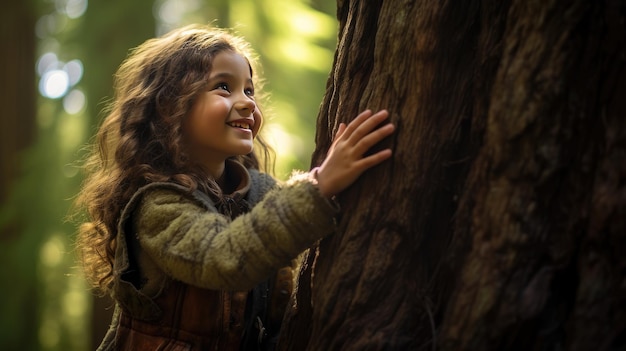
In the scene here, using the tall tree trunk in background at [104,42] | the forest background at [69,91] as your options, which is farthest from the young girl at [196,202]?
the tall tree trunk in background at [104,42]

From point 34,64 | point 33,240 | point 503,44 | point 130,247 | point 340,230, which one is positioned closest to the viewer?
point 503,44

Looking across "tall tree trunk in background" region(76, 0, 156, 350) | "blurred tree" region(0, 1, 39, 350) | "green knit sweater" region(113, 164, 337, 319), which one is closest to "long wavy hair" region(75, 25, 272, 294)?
"green knit sweater" region(113, 164, 337, 319)

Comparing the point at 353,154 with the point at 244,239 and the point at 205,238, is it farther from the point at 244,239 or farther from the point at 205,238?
the point at 205,238

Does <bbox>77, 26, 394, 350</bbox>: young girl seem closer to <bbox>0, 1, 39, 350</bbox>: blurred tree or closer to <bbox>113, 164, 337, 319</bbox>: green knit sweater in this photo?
<bbox>113, 164, 337, 319</bbox>: green knit sweater

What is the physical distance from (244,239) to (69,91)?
5284mm

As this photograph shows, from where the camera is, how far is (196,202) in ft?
7.16

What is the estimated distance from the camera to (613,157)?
156 centimetres

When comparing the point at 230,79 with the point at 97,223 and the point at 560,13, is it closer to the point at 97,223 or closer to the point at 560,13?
the point at 97,223

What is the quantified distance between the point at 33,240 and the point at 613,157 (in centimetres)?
623

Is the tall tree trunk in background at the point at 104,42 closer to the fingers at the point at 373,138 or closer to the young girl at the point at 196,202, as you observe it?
the young girl at the point at 196,202

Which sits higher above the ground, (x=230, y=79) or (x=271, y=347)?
(x=230, y=79)

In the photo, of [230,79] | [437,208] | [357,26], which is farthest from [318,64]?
[437,208]

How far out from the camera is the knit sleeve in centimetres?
193

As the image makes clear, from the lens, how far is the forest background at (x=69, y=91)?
578 cm
